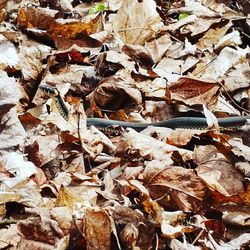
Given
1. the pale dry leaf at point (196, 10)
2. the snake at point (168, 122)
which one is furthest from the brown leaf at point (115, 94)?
the pale dry leaf at point (196, 10)

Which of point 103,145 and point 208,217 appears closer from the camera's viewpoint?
point 208,217

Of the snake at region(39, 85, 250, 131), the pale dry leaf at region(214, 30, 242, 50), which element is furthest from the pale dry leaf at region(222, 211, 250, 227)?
the pale dry leaf at region(214, 30, 242, 50)

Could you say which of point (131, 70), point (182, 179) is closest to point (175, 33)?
point (131, 70)

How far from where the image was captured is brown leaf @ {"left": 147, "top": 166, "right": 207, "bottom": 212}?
2.82 m

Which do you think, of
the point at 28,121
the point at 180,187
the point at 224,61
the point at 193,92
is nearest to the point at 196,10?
the point at 224,61

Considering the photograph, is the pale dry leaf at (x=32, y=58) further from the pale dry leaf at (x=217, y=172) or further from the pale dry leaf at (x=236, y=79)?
the pale dry leaf at (x=217, y=172)

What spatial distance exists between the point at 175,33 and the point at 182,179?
2.07m

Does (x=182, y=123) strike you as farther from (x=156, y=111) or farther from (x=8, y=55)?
(x=8, y=55)

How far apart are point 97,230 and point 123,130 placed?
1.23m

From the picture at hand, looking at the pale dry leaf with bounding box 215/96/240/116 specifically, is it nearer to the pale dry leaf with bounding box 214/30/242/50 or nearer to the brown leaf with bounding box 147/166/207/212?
the pale dry leaf with bounding box 214/30/242/50

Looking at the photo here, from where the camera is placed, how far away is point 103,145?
3.46m

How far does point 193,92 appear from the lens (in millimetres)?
3928

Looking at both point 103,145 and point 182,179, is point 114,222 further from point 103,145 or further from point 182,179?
point 103,145

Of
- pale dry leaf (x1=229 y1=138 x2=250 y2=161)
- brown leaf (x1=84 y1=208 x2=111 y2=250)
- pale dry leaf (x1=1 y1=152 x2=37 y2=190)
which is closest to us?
brown leaf (x1=84 y1=208 x2=111 y2=250)
